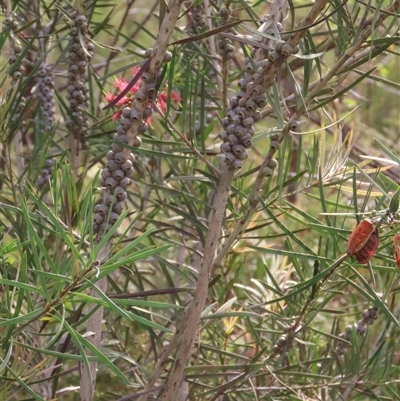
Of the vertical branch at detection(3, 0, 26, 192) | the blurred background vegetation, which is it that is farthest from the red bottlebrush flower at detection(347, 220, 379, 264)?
the vertical branch at detection(3, 0, 26, 192)

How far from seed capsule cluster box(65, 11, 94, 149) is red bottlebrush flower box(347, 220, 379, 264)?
0.23m

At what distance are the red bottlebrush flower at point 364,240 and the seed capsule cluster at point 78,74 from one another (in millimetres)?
226

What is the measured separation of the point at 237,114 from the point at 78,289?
13cm

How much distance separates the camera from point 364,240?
0.35 meters

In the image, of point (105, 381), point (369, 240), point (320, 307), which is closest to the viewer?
point (369, 240)

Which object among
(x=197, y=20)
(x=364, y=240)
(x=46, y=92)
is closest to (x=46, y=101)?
(x=46, y=92)

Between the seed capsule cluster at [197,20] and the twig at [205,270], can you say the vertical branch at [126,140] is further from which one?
the seed capsule cluster at [197,20]

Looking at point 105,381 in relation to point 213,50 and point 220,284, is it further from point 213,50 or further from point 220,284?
point 213,50

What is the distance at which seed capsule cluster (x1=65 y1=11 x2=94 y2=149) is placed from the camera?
479mm

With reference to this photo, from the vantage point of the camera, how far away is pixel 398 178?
68 centimetres

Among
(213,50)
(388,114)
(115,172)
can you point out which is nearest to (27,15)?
(213,50)

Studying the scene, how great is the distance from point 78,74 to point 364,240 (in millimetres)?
250

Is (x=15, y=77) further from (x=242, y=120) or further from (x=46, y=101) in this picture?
(x=242, y=120)

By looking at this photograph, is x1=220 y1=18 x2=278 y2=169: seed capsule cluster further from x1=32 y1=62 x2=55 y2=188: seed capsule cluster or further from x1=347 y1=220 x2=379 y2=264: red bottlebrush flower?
x1=32 y1=62 x2=55 y2=188: seed capsule cluster
